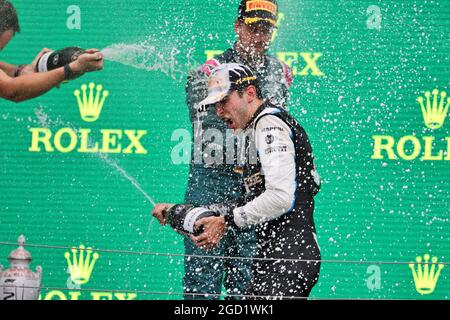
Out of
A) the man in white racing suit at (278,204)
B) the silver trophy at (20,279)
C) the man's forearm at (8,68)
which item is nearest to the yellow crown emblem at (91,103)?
the man's forearm at (8,68)

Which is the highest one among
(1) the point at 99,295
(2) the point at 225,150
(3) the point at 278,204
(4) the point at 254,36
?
(4) the point at 254,36

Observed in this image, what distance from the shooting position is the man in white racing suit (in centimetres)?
468

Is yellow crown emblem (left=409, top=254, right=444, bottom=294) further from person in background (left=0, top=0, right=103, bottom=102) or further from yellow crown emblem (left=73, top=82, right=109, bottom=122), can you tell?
person in background (left=0, top=0, right=103, bottom=102)

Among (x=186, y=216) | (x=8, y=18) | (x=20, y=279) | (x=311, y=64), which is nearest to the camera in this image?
(x=186, y=216)

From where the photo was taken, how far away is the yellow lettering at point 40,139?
530cm

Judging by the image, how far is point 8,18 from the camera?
5.38 meters

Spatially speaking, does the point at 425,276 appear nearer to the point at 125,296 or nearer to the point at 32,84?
the point at 125,296

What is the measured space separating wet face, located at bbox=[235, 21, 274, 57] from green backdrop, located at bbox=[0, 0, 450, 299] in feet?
0.14

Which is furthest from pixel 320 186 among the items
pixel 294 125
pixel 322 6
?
pixel 322 6

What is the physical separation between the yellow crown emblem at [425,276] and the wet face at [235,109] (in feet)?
3.15

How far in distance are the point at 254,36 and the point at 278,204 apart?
900 millimetres

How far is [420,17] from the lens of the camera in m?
5.27

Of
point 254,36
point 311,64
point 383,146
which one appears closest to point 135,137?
point 254,36
